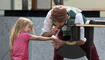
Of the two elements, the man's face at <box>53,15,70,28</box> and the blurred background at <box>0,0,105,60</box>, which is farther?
the blurred background at <box>0,0,105,60</box>

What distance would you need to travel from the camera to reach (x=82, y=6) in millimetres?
7449

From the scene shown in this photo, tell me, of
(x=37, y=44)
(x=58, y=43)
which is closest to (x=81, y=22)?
(x=58, y=43)

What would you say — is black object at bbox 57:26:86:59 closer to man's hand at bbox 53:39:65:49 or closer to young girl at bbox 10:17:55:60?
man's hand at bbox 53:39:65:49

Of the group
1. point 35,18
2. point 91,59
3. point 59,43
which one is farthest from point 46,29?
point 35,18

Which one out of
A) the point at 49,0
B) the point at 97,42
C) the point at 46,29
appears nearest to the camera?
the point at 46,29

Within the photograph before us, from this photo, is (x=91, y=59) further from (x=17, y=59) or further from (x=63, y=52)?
(x=17, y=59)

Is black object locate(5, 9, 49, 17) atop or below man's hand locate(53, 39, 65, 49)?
atop

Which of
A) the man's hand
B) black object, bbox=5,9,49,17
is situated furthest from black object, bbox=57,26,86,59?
black object, bbox=5,9,49,17

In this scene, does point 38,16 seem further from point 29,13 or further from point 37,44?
point 37,44

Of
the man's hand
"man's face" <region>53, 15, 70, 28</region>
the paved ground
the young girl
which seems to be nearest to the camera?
"man's face" <region>53, 15, 70, 28</region>

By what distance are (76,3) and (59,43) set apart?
2863mm

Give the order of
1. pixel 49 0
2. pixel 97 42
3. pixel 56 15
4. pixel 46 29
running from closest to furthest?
1. pixel 56 15
2. pixel 46 29
3. pixel 97 42
4. pixel 49 0

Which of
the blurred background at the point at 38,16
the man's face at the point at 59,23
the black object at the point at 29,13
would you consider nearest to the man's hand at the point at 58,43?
the man's face at the point at 59,23

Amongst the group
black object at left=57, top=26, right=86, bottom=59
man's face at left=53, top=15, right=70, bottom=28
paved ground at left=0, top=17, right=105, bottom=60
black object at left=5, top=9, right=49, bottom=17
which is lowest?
paved ground at left=0, top=17, right=105, bottom=60
